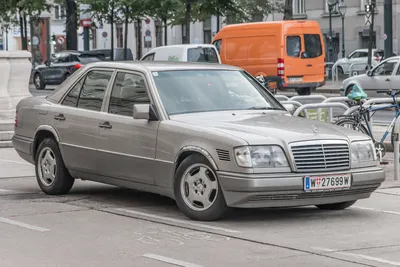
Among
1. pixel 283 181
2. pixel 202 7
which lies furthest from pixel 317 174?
pixel 202 7

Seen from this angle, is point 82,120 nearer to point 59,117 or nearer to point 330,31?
point 59,117

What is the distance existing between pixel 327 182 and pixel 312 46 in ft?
80.3

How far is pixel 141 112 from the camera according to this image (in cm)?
1016

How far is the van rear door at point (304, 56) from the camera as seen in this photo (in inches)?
1287

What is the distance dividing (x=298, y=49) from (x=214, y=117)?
23.1 metres

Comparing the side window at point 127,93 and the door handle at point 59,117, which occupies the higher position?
the side window at point 127,93

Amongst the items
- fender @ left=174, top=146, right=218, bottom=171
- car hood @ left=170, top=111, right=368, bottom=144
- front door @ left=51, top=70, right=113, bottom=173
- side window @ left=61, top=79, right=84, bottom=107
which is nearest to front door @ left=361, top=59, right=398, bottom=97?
side window @ left=61, top=79, right=84, bottom=107

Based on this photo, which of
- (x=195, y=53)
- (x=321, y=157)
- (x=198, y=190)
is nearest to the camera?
→ (x=321, y=157)

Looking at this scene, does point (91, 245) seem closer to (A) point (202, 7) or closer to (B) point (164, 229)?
(B) point (164, 229)

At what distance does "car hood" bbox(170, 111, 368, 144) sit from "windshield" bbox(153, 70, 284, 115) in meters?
0.18

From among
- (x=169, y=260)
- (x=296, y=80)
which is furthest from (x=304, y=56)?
(x=169, y=260)

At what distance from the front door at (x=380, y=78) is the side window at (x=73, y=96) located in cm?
2078

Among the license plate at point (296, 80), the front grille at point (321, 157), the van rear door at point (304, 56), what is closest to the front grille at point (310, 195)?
the front grille at point (321, 157)

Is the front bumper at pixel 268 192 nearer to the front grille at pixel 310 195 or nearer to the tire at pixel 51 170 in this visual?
the front grille at pixel 310 195
